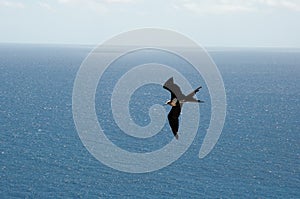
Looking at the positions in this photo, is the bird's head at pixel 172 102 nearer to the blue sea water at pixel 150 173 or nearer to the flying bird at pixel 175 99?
the flying bird at pixel 175 99

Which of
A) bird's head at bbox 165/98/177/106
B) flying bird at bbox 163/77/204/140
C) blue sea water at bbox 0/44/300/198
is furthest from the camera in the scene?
blue sea water at bbox 0/44/300/198

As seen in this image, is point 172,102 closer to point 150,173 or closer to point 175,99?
point 175,99

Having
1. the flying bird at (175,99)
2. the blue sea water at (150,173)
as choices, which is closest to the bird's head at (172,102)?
the flying bird at (175,99)

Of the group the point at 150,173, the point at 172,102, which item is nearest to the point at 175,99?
the point at 172,102

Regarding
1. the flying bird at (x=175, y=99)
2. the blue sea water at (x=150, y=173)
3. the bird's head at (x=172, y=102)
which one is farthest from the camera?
the blue sea water at (x=150, y=173)

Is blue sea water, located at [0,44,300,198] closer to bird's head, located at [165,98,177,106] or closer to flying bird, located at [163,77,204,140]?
flying bird, located at [163,77,204,140]

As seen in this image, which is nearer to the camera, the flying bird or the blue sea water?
the flying bird

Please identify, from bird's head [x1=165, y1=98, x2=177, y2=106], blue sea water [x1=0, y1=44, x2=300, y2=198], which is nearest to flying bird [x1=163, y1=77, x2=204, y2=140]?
bird's head [x1=165, y1=98, x2=177, y2=106]

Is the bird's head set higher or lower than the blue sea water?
lower

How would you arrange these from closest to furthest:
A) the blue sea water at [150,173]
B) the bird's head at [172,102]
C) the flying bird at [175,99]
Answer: the flying bird at [175,99], the bird's head at [172,102], the blue sea water at [150,173]

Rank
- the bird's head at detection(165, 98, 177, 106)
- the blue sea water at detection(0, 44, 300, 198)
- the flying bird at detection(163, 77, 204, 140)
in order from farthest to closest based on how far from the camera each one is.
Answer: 1. the blue sea water at detection(0, 44, 300, 198)
2. the bird's head at detection(165, 98, 177, 106)
3. the flying bird at detection(163, 77, 204, 140)

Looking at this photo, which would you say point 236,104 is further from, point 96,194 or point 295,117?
point 96,194

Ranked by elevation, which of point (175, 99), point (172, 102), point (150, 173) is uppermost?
point (150, 173)

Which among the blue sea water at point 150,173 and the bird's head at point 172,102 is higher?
the blue sea water at point 150,173
